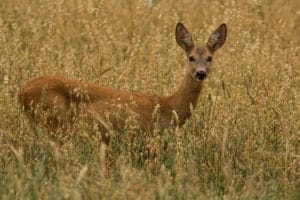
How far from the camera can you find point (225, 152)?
670cm

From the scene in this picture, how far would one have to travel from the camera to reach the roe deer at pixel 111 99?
7102mm

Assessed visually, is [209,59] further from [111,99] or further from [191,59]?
[111,99]

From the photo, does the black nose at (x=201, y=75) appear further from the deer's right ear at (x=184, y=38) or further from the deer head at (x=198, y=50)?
the deer's right ear at (x=184, y=38)

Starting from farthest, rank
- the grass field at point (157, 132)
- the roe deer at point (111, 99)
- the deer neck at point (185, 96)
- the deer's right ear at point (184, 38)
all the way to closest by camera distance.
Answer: the deer's right ear at point (184, 38)
the deer neck at point (185, 96)
the roe deer at point (111, 99)
the grass field at point (157, 132)

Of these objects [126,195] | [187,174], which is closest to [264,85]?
[187,174]

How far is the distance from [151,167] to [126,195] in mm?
978

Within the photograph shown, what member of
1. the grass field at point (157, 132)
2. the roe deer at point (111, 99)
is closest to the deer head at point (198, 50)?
the roe deer at point (111, 99)

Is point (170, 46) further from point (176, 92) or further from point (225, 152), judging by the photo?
point (225, 152)

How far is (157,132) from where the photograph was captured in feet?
21.3

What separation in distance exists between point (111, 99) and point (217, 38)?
1.11 metres

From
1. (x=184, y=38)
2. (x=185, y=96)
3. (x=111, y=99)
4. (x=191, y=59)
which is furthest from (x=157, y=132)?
(x=184, y=38)

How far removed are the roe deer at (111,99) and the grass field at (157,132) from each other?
0.14 meters

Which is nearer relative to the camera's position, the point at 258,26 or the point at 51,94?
the point at 51,94

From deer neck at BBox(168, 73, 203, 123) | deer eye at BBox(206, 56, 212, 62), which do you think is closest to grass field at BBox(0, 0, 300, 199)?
deer neck at BBox(168, 73, 203, 123)
